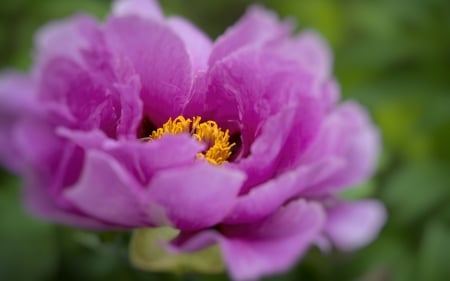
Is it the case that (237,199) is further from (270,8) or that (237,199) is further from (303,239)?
(270,8)

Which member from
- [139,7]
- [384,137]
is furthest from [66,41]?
[384,137]

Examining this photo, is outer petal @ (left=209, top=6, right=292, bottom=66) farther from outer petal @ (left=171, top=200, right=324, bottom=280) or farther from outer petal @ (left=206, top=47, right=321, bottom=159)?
outer petal @ (left=171, top=200, right=324, bottom=280)

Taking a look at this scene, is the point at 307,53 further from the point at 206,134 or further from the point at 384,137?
the point at 384,137

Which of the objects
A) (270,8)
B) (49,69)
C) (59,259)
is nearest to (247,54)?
(49,69)

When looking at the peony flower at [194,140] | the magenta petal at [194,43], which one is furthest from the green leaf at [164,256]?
the magenta petal at [194,43]

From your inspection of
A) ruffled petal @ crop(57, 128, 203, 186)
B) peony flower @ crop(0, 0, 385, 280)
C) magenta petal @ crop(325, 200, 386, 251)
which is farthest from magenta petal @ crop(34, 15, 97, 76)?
magenta petal @ crop(325, 200, 386, 251)

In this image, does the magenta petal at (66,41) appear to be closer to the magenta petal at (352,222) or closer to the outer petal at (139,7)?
the outer petal at (139,7)

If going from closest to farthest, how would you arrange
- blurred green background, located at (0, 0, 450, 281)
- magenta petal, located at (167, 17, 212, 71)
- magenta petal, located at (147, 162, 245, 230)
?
magenta petal, located at (147, 162, 245, 230)
magenta petal, located at (167, 17, 212, 71)
blurred green background, located at (0, 0, 450, 281)
